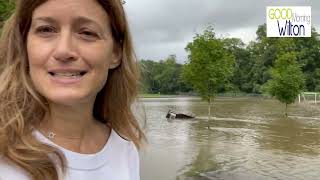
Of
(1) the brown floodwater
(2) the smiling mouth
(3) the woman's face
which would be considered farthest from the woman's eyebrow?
(1) the brown floodwater

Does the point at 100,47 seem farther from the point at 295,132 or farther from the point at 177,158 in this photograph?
the point at 295,132

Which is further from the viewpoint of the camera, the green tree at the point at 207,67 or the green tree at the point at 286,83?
the green tree at the point at 286,83

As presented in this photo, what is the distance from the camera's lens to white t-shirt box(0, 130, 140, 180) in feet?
3.60

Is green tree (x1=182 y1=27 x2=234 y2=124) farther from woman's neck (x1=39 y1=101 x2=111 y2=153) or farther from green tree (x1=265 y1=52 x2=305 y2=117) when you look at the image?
woman's neck (x1=39 y1=101 x2=111 y2=153)

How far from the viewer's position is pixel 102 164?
4.24ft

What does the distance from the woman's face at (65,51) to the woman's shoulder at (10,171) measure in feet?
0.61

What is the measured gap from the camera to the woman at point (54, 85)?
114cm

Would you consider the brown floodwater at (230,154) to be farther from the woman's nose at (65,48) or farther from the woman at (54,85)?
the woman's nose at (65,48)

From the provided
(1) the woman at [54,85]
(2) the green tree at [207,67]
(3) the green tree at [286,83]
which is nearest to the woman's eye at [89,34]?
(1) the woman at [54,85]

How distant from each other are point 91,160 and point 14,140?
0.22m

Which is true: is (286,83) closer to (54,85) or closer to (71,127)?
(71,127)

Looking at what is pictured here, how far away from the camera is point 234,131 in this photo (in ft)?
63.6

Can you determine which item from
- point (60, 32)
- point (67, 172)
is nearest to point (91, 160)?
point (67, 172)

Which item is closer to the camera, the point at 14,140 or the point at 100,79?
the point at 14,140
